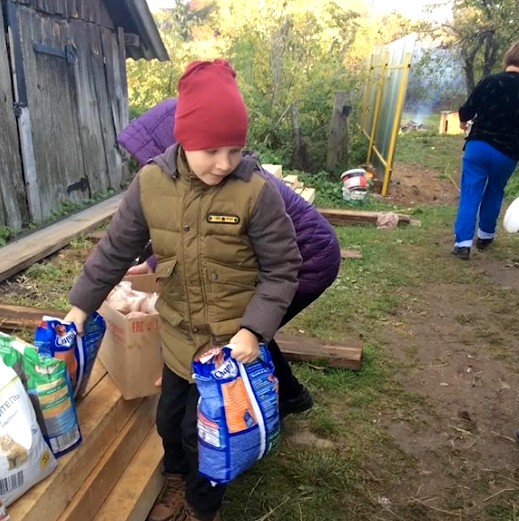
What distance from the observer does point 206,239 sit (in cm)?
183

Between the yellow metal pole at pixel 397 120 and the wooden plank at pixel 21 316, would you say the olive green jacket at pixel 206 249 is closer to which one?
the wooden plank at pixel 21 316

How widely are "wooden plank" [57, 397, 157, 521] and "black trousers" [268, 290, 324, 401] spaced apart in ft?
2.00

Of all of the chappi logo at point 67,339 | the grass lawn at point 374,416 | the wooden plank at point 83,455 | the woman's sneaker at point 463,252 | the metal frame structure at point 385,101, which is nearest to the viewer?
the wooden plank at point 83,455

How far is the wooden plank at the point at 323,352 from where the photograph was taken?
352 centimetres

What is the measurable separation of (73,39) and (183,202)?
6.60 metres

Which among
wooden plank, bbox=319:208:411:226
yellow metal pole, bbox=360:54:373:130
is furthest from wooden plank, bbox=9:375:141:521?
yellow metal pole, bbox=360:54:373:130

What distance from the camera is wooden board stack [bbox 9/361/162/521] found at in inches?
70.7

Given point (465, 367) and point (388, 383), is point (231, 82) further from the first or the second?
point (465, 367)

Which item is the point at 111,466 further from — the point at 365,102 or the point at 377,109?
the point at 365,102

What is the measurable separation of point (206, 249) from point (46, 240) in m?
4.37

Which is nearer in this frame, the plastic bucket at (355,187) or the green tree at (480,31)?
the plastic bucket at (355,187)

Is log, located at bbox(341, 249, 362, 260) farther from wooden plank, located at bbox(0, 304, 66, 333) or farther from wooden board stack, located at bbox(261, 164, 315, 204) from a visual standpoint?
wooden plank, located at bbox(0, 304, 66, 333)

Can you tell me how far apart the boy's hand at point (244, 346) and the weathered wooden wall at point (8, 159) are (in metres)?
4.90

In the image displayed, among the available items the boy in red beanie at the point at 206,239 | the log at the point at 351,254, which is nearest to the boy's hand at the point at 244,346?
the boy in red beanie at the point at 206,239
